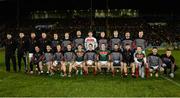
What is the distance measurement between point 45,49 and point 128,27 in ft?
85.8

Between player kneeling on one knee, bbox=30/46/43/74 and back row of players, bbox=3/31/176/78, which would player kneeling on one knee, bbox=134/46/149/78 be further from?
player kneeling on one knee, bbox=30/46/43/74

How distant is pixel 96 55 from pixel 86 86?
2963 millimetres

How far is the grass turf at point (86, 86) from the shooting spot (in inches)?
459

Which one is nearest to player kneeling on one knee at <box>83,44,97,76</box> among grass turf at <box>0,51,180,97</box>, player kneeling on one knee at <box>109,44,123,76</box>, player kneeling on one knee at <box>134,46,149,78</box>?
grass turf at <box>0,51,180,97</box>

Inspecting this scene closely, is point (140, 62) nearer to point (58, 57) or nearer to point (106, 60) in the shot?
point (106, 60)

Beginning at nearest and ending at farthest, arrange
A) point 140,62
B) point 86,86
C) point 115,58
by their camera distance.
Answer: point 86,86, point 140,62, point 115,58

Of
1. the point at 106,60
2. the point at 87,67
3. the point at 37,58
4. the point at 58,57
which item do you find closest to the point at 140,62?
the point at 106,60

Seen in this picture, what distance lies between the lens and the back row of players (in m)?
15.2

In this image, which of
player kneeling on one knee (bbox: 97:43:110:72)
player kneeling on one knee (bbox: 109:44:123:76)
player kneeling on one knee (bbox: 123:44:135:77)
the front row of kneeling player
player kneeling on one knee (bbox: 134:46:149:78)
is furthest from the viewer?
player kneeling on one knee (bbox: 97:43:110:72)

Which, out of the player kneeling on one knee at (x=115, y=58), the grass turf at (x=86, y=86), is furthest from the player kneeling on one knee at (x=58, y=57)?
the player kneeling on one knee at (x=115, y=58)

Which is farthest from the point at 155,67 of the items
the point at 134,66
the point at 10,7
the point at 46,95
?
the point at 10,7

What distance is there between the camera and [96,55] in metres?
15.8

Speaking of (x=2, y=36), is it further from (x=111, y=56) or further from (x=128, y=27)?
(x=111, y=56)

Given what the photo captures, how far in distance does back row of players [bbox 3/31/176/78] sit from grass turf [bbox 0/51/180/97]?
46 centimetres
